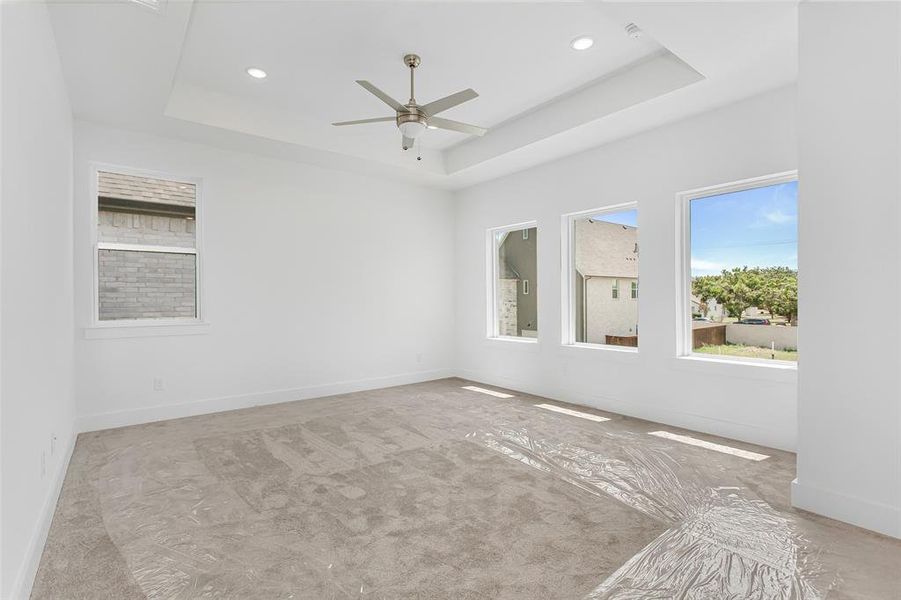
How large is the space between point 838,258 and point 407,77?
11.1ft

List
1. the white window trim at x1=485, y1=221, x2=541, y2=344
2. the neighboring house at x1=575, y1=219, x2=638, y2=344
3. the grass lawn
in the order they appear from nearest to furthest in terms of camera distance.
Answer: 1. the grass lawn
2. the neighboring house at x1=575, y1=219, x2=638, y2=344
3. the white window trim at x1=485, y1=221, x2=541, y2=344

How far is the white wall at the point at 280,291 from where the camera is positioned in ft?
14.3

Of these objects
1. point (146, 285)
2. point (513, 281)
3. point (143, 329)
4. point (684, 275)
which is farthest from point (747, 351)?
point (146, 285)

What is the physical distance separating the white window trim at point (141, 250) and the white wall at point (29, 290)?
112cm

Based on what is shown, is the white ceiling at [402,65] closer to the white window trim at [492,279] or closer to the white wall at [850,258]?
the white wall at [850,258]

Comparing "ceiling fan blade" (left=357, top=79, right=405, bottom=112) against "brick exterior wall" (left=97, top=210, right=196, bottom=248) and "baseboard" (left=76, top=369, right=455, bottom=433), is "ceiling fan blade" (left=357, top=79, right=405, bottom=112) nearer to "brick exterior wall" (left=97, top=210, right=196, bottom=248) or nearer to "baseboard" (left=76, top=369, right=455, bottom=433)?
"brick exterior wall" (left=97, top=210, right=196, bottom=248)

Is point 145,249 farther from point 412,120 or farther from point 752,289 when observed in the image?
point 752,289

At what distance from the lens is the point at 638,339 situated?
15.1 ft

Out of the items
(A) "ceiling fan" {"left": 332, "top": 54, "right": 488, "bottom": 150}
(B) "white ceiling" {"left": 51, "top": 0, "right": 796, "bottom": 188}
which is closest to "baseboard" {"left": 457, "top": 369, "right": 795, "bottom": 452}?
(B) "white ceiling" {"left": 51, "top": 0, "right": 796, "bottom": 188}

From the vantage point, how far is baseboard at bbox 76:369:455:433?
14.0ft

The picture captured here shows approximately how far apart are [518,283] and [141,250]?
4.38 m

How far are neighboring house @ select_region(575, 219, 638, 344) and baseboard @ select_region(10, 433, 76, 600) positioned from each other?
477 centimetres

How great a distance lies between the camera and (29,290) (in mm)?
2164

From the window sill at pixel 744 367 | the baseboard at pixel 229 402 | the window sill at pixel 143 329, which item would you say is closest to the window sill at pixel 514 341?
the baseboard at pixel 229 402
